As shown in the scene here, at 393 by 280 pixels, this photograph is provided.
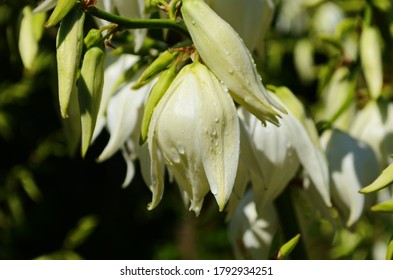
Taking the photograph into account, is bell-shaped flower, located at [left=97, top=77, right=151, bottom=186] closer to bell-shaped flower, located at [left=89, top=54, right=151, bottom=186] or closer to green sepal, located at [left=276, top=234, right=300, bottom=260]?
bell-shaped flower, located at [left=89, top=54, right=151, bottom=186]

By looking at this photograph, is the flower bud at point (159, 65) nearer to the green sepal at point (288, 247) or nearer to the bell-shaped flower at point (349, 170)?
the green sepal at point (288, 247)

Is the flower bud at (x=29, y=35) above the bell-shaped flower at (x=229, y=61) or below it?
below

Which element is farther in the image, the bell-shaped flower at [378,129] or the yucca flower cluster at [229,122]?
the bell-shaped flower at [378,129]

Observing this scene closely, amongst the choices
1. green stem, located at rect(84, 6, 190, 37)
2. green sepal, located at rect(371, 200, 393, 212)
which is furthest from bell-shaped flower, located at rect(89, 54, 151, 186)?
green sepal, located at rect(371, 200, 393, 212)

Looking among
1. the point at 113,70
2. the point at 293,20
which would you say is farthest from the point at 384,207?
the point at 293,20

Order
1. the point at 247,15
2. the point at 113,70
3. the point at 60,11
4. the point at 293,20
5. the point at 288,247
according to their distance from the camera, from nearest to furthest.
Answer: the point at 60,11 → the point at 288,247 → the point at 247,15 → the point at 113,70 → the point at 293,20

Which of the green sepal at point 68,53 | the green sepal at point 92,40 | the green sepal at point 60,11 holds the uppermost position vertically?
the green sepal at point 60,11

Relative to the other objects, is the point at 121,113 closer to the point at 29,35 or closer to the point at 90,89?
the point at 29,35

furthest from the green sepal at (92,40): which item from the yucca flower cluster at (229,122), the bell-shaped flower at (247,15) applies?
the bell-shaped flower at (247,15)
